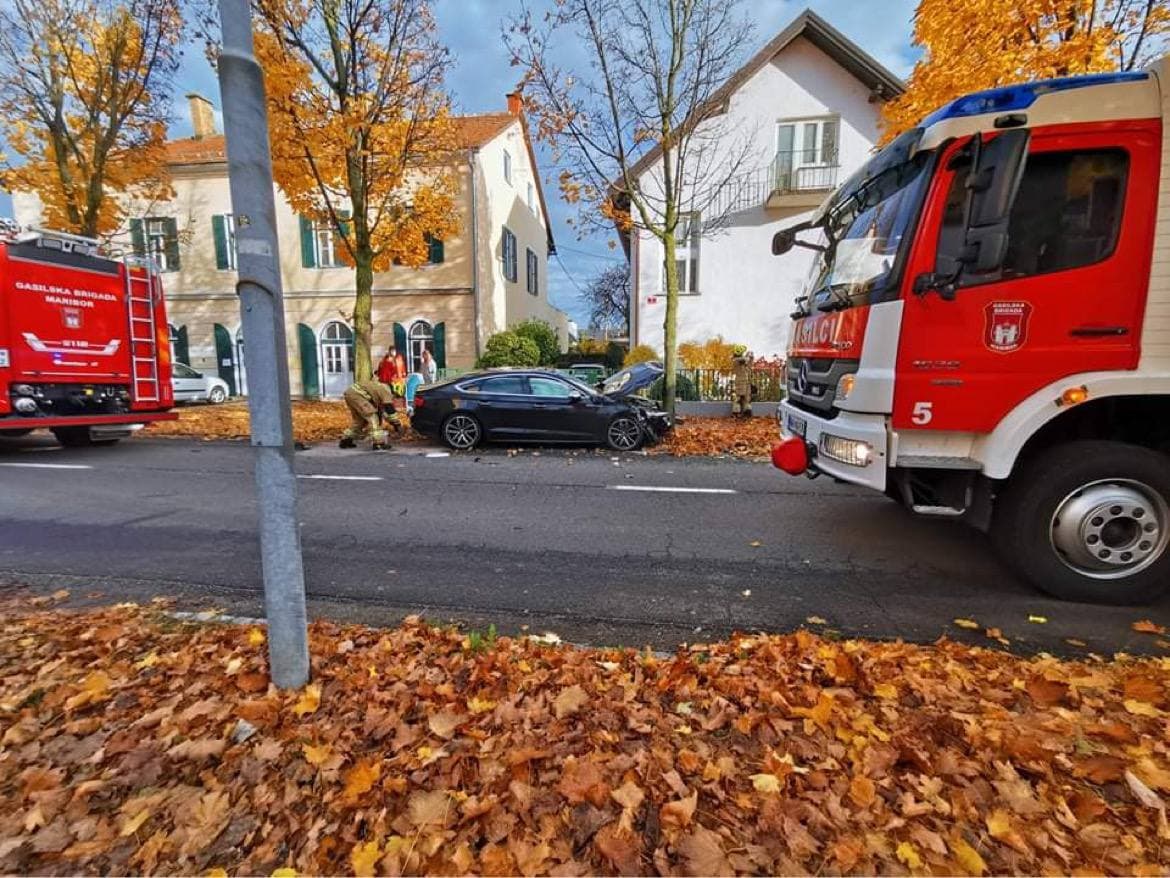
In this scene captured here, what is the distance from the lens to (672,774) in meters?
1.95

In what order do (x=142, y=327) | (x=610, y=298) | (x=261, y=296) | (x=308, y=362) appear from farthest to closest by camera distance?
(x=610, y=298), (x=308, y=362), (x=142, y=327), (x=261, y=296)

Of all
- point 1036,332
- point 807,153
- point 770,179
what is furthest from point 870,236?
point 807,153

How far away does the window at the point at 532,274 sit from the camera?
1037 inches

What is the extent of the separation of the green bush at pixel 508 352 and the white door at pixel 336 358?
16.3 ft

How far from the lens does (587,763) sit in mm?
1991

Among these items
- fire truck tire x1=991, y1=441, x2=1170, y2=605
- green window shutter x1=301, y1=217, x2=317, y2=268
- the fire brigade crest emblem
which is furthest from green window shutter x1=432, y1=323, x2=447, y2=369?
fire truck tire x1=991, y1=441, x2=1170, y2=605

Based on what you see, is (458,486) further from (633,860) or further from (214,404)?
(214,404)

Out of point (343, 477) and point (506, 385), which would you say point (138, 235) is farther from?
point (343, 477)

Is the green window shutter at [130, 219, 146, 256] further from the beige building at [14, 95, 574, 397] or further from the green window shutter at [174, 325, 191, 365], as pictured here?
the green window shutter at [174, 325, 191, 365]

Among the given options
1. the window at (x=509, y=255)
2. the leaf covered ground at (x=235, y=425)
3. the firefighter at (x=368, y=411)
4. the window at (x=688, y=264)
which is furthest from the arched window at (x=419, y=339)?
the firefighter at (x=368, y=411)

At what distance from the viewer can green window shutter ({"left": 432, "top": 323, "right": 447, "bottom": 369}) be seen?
1928 cm

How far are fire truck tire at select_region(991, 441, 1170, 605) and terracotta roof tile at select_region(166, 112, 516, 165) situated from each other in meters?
18.0

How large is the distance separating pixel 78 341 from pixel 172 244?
1373 centimetres

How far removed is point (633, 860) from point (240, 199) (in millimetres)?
2643
